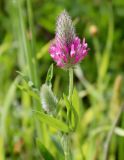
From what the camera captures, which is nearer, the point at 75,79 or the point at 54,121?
the point at 54,121

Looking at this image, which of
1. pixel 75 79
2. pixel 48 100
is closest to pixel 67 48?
pixel 48 100

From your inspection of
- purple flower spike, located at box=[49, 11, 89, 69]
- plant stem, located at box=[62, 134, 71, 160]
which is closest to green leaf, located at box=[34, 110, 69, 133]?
plant stem, located at box=[62, 134, 71, 160]

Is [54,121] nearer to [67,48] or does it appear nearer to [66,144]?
[66,144]

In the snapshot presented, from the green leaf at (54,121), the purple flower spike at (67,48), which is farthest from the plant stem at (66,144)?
the purple flower spike at (67,48)

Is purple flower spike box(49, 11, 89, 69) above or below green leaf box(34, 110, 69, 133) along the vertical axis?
above

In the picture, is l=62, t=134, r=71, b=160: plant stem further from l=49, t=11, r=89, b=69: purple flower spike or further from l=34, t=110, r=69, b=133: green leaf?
l=49, t=11, r=89, b=69: purple flower spike
